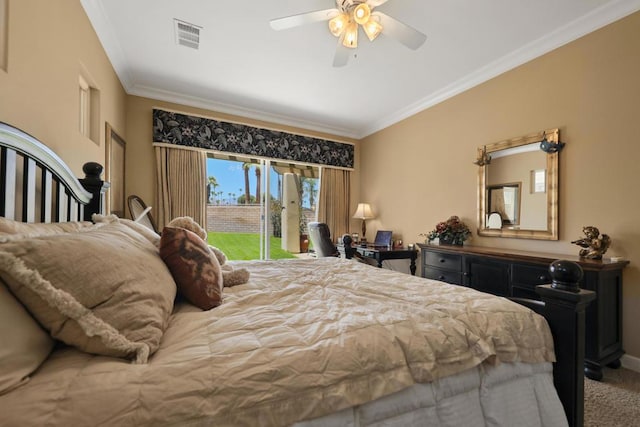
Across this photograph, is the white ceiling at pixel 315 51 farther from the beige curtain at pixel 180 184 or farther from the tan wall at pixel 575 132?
the beige curtain at pixel 180 184

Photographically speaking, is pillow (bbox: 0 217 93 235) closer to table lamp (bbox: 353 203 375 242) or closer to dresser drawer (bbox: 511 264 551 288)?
dresser drawer (bbox: 511 264 551 288)

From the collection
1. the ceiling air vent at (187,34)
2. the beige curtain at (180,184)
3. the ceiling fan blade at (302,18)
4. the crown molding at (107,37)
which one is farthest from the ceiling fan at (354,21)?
the beige curtain at (180,184)

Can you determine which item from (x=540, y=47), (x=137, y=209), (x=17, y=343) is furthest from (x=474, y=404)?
(x=137, y=209)

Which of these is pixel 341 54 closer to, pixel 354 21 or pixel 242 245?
pixel 354 21

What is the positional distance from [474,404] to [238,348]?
0.84m

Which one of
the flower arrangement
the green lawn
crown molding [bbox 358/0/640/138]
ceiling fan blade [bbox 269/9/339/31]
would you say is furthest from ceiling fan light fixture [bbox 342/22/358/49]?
the green lawn

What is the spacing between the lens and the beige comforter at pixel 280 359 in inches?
23.6

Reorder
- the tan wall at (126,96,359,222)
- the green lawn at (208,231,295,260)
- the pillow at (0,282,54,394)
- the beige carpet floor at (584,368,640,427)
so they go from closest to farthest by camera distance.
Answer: the pillow at (0,282,54,394), the beige carpet floor at (584,368,640,427), the tan wall at (126,96,359,222), the green lawn at (208,231,295,260)

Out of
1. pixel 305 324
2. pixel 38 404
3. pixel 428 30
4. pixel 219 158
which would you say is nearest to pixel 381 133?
pixel 428 30

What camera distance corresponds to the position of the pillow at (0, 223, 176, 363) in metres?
0.67

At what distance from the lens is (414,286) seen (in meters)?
1.54

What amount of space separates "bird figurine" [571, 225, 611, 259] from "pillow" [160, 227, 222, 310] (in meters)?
2.63

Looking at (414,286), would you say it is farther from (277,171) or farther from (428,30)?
(277,171)

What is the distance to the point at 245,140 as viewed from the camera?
4.13 metres
